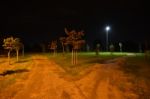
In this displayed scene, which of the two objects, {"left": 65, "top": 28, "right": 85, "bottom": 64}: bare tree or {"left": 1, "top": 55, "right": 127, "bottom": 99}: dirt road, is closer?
{"left": 1, "top": 55, "right": 127, "bottom": 99}: dirt road

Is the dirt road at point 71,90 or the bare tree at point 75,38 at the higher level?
the bare tree at point 75,38

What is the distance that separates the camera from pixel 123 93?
47.5 feet

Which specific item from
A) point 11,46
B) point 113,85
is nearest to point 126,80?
point 113,85

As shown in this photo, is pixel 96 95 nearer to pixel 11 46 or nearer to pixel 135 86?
pixel 135 86

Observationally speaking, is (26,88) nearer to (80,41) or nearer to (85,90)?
(85,90)

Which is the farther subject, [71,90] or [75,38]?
[75,38]

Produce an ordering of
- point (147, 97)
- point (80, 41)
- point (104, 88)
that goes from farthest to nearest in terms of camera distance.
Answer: point (80, 41) → point (104, 88) → point (147, 97)

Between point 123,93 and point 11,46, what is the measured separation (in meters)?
29.1

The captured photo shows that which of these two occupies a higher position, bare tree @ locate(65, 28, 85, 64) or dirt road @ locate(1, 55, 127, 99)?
bare tree @ locate(65, 28, 85, 64)

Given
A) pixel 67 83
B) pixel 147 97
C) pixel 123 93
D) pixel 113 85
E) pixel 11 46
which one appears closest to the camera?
pixel 147 97

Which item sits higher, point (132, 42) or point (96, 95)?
point (132, 42)

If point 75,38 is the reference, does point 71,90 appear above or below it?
below

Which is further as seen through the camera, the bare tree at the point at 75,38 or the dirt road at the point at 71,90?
the bare tree at the point at 75,38

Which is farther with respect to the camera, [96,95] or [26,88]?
[26,88]
